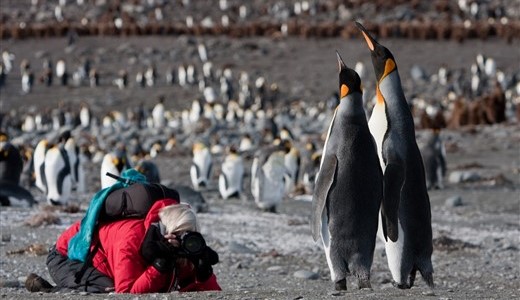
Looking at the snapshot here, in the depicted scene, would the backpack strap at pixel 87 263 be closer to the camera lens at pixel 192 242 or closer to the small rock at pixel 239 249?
the camera lens at pixel 192 242

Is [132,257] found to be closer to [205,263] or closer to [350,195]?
[205,263]

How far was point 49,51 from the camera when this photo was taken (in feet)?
136

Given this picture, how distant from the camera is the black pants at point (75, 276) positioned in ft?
17.8

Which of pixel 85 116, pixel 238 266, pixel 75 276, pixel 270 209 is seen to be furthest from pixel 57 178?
pixel 85 116

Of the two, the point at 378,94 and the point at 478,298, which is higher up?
the point at 378,94

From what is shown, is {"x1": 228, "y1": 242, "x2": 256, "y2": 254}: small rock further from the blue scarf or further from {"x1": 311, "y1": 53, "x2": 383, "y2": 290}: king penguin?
the blue scarf

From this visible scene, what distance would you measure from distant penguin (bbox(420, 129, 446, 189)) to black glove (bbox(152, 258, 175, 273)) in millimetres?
10133

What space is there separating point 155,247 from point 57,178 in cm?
831

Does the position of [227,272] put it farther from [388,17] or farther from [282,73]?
[388,17]

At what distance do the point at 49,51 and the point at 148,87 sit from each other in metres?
7.28

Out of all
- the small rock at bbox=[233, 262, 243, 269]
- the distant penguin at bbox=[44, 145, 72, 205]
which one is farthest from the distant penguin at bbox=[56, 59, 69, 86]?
the small rock at bbox=[233, 262, 243, 269]

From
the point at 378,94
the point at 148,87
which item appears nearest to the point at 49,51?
the point at 148,87

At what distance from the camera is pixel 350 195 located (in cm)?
606

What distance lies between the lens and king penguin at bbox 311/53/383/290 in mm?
6051
